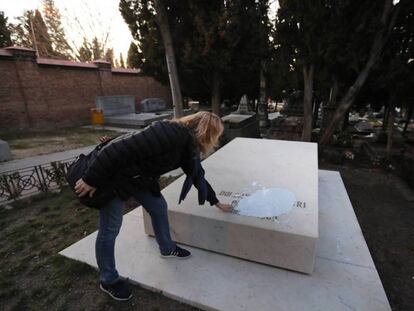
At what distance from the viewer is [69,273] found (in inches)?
90.1

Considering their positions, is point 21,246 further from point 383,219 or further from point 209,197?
point 383,219

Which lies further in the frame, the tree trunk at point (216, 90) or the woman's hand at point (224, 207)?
the tree trunk at point (216, 90)

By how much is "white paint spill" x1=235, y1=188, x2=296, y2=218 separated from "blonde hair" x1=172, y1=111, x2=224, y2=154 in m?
Result: 0.89

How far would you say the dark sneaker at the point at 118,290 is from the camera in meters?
1.96

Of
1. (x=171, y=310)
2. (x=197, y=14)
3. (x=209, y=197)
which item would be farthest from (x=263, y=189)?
(x=197, y=14)

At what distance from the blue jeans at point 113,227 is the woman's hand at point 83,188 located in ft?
0.64

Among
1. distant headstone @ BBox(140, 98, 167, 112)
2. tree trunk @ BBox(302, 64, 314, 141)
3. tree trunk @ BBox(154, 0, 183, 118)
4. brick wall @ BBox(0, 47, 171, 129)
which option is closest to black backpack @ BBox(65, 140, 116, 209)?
tree trunk @ BBox(154, 0, 183, 118)

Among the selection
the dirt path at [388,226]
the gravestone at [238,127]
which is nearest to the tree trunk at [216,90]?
the gravestone at [238,127]

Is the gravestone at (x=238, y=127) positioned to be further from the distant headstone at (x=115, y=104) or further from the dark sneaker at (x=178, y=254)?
the distant headstone at (x=115, y=104)

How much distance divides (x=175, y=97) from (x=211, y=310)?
587cm

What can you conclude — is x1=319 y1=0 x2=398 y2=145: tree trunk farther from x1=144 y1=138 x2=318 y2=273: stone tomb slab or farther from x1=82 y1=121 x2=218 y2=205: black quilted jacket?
x1=82 y1=121 x2=218 y2=205: black quilted jacket

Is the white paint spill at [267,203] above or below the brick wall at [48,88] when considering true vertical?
below

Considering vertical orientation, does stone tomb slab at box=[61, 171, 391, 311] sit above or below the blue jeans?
below

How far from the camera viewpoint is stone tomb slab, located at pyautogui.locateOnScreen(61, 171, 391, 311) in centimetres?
186
